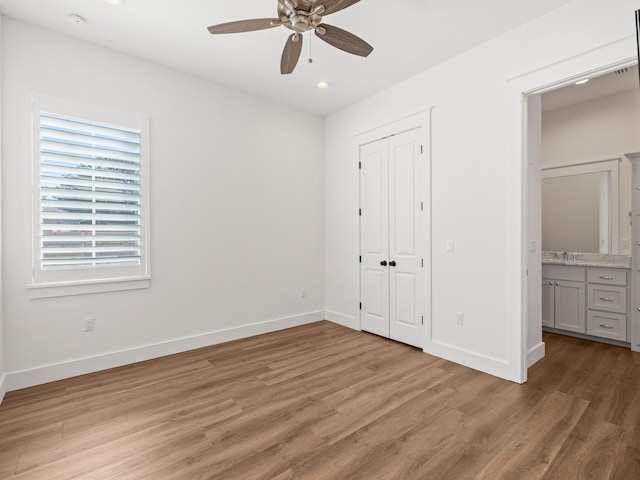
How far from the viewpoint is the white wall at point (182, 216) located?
9.11 ft

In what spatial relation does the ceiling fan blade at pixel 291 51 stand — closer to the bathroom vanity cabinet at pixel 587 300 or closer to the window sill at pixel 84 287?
the window sill at pixel 84 287

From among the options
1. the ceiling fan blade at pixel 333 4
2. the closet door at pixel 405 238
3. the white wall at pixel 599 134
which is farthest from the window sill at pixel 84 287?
the white wall at pixel 599 134

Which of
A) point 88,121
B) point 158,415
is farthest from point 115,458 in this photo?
point 88,121

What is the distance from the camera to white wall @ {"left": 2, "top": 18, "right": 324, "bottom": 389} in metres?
2.78

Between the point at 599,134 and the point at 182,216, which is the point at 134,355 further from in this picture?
the point at 599,134

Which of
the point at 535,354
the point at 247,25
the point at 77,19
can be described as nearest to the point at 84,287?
the point at 77,19

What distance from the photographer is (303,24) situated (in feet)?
6.82

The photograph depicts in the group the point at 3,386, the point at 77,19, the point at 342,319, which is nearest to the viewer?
the point at 3,386

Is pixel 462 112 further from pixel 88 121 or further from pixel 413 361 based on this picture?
pixel 88 121

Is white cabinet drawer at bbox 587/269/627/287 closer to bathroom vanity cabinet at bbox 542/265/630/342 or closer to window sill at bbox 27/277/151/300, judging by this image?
bathroom vanity cabinet at bbox 542/265/630/342

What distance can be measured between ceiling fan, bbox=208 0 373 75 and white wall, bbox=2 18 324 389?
5.74ft

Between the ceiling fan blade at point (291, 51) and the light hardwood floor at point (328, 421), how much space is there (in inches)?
106

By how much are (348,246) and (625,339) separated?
3377 mm

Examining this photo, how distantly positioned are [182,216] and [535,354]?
4050mm
